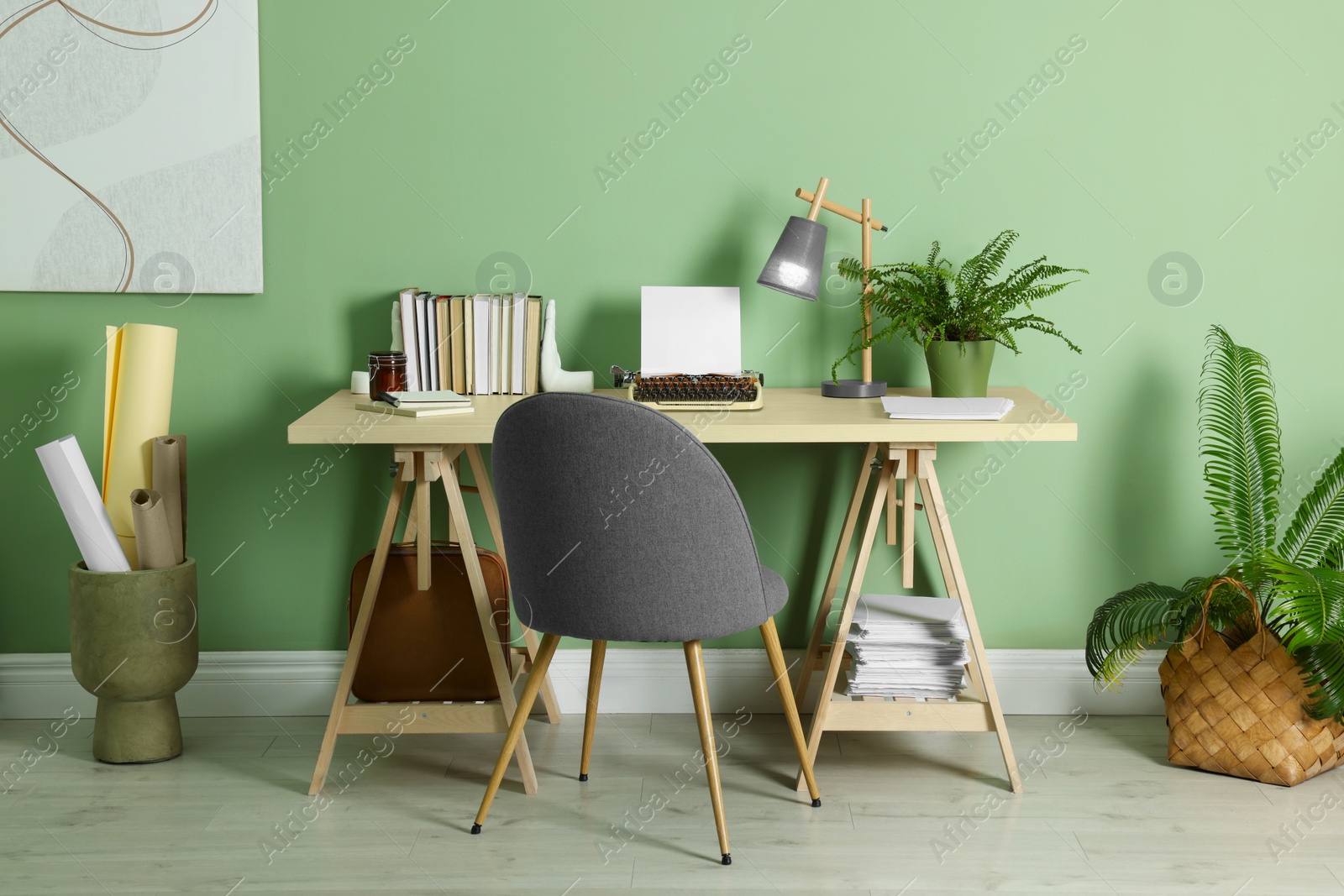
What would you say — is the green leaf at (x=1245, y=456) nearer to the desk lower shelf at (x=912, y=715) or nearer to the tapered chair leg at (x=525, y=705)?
the desk lower shelf at (x=912, y=715)

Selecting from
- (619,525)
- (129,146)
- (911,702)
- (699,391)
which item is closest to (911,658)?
(911,702)

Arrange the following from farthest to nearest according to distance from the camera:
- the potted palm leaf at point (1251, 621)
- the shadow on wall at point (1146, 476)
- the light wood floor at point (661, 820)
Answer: the shadow on wall at point (1146, 476) < the potted palm leaf at point (1251, 621) < the light wood floor at point (661, 820)

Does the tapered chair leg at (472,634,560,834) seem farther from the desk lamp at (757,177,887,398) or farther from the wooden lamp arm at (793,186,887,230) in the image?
the wooden lamp arm at (793,186,887,230)

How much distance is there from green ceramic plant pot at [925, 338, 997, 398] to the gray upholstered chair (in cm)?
68

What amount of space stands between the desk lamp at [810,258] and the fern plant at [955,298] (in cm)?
5

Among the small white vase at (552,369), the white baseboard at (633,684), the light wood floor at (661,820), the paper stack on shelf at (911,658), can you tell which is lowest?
the light wood floor at (661,820)

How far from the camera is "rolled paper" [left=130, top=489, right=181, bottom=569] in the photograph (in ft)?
7.56

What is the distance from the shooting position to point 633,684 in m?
2.71

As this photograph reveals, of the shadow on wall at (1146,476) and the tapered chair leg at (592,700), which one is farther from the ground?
the shadow on wall at (1146,476)

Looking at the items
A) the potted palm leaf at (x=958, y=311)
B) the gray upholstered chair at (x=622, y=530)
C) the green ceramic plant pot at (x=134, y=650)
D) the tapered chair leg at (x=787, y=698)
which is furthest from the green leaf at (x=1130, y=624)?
the green ceramic plant pot at (x=134, y=650)

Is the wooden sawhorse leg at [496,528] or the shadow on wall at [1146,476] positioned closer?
the wooden sawhorse leg at [496,528]

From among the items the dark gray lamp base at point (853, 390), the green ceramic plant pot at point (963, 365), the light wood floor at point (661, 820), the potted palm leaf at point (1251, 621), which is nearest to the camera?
the light wood floor at point (661, 820)

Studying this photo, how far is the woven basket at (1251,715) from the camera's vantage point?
2268 mm

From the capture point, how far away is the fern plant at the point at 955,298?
2.32 m
